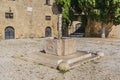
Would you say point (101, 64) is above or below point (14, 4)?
below

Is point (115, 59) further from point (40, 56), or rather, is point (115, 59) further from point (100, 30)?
point (100, 30)

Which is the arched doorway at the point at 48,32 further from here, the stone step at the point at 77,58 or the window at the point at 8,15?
the stone step at the point at 77,58

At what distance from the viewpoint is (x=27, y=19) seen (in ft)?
83.7

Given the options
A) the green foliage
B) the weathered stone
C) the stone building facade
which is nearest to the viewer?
the weathered stone

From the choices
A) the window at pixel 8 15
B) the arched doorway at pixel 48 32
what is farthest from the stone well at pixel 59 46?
the arched doorway at pixel 48 32

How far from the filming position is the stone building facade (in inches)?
935

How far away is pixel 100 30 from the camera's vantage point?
25.7m

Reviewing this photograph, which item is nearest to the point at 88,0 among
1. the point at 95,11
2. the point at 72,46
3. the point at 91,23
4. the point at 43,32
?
the point at 95,11

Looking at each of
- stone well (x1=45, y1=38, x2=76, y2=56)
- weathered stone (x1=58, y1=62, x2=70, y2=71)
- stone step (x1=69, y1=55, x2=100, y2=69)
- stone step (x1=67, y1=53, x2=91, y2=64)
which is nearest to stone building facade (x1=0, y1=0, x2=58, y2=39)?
stone well (x1=45, y1=38, x2=76, y2=56)

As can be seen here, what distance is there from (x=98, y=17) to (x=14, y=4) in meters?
9.88

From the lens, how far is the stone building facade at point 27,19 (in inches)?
935

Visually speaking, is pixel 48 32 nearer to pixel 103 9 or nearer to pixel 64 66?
pixel 103 9

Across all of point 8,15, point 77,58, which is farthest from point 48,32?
point 77,58

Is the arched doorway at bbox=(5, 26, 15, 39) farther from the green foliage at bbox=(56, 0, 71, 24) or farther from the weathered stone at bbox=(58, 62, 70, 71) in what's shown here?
the weathered stone at bbox=(58, 62, 70, 71)
